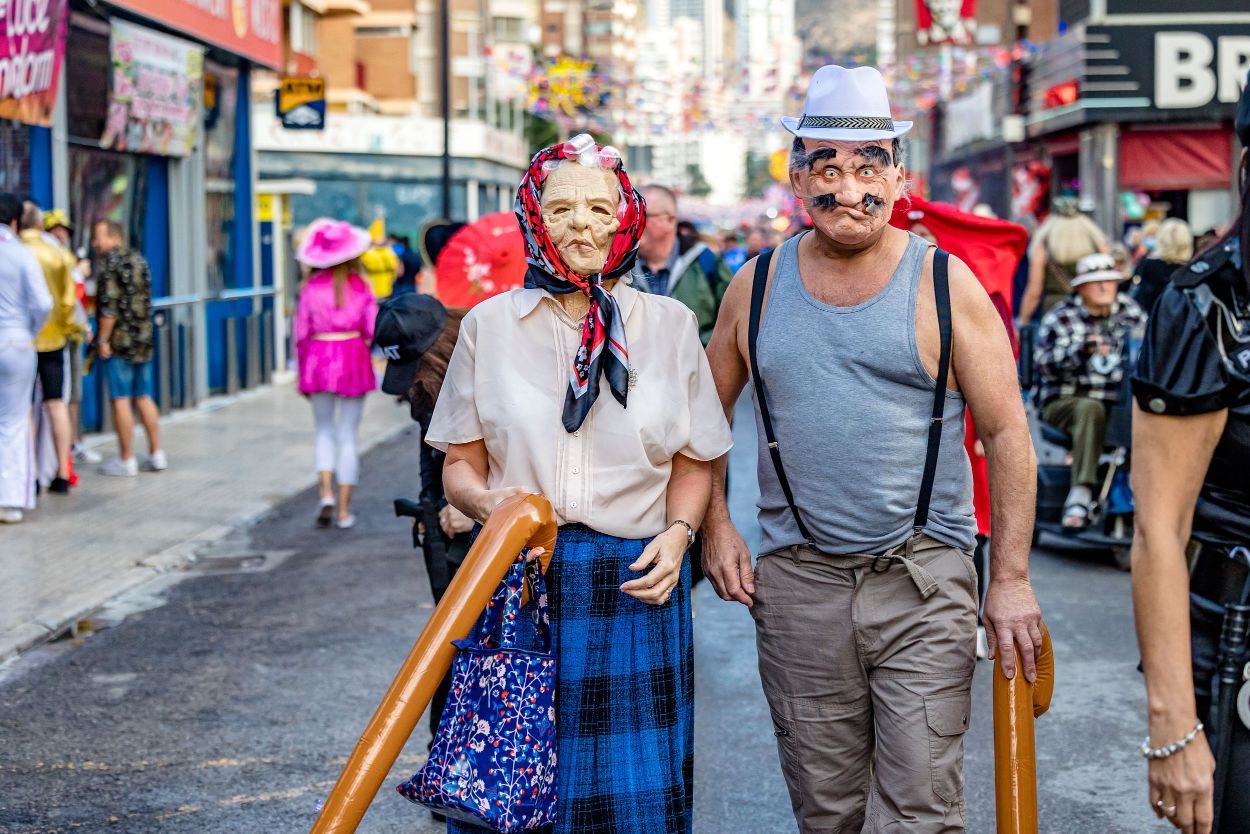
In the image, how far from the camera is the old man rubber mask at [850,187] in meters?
3.67

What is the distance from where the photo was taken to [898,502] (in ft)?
12.0

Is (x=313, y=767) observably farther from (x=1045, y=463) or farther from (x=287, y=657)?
(x=1045, y=463)

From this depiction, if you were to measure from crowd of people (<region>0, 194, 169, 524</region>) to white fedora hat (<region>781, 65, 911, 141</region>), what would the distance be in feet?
26.7

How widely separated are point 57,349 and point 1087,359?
6823mm

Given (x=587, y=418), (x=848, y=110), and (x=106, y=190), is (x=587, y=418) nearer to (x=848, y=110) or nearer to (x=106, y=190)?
(x=848, y=110)

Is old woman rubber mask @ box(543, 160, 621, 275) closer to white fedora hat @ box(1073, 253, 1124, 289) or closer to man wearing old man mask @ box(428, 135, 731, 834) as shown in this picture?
man wearing old man mask @ box(428, 135, 731, 834)

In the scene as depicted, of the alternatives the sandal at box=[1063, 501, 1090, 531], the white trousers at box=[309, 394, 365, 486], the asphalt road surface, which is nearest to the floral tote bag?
the asphalt road surface

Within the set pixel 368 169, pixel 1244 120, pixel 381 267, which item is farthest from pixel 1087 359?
pixel 368 169

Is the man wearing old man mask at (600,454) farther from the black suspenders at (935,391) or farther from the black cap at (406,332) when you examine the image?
the black cap at (406,332)

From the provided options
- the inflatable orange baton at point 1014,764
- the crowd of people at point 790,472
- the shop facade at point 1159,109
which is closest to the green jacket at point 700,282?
the crowd of people at point 790,472

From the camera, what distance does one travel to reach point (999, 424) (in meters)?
3.64

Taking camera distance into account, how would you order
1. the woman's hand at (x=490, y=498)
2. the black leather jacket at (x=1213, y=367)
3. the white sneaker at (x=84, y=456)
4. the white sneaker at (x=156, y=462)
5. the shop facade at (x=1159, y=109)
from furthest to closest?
the shop facade at (x=1159, y=109) < the white sneaker at (x=84, y=456) < the white sneaker at (x=156, y=462) < the woman's hand at (x=490, y=498) < the black leather jacket at (x=1213, y=367)

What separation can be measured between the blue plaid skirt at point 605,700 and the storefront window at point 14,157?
11.4 m

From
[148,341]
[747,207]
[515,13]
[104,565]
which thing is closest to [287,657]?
[104,565]
